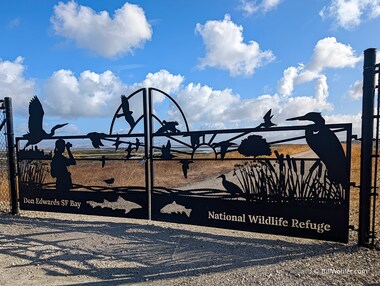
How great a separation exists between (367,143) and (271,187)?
157 cm

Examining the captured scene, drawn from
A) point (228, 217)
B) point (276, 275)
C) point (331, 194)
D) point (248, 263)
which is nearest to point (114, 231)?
point (228, 217)

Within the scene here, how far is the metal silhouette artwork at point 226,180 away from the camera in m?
4.61

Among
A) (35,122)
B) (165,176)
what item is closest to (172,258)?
(35,122)

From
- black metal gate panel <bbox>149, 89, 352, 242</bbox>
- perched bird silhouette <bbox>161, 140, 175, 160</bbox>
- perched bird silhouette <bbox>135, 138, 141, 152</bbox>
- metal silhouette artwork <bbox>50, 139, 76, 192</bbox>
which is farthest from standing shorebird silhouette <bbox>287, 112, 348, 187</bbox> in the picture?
metal silhouette artwork <bbox>50, 139, 76, 192</bbox>

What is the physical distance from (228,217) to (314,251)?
5.03 ft

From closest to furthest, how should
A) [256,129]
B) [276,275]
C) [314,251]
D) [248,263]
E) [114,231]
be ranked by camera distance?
[276,275] → [248,263] → [314,251] → [256,129] → [114,231]

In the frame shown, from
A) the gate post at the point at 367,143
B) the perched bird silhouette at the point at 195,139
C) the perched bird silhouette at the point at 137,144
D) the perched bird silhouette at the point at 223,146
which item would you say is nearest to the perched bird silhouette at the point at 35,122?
the perched bird silhouette at the point at 137,144

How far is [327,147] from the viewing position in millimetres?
4617

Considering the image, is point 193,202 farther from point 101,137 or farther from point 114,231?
point 101,137

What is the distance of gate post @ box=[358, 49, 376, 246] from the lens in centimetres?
427

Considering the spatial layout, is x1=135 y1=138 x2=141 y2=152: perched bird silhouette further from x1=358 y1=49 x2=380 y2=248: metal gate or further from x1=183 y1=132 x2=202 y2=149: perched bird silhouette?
x1=358 y1=49 x2=380 y2=248: metal gate

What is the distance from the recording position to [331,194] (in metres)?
4.58

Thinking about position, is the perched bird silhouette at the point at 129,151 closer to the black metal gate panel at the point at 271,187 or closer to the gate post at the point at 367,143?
the black metal gate panel at the point at 271,187

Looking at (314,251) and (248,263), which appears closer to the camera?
(248,263)
